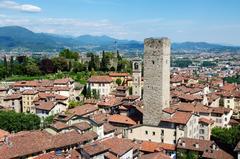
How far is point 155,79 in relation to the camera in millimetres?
46688

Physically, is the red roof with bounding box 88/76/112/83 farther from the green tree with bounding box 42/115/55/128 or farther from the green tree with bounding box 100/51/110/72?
the green tree with bounding box 42/115/55/128

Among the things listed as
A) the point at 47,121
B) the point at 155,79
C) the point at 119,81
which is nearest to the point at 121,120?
the point at 155,79

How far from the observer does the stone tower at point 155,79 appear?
46.3 m

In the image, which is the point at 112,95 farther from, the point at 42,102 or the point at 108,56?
the point at 108,56

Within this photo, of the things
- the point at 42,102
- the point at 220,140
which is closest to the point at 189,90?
the point at 220,140

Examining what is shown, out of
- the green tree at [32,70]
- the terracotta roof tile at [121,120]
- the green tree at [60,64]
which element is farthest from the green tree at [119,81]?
the terracotta roof tile at [121,120]

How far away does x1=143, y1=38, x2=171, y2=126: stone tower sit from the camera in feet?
152

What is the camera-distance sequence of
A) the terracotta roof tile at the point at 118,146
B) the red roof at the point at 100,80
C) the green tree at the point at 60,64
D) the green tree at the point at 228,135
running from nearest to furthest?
the terracotta roof tile at the point at 118,146 < the green tree at the point at 228,135 < the red roof at the point at 100,80 < the green tree at the point at 60,64

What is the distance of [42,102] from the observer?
58625mm

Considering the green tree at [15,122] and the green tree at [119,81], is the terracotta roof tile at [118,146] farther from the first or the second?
the green tree at [119,81]

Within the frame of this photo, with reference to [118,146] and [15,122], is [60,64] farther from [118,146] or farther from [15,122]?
[118,146]

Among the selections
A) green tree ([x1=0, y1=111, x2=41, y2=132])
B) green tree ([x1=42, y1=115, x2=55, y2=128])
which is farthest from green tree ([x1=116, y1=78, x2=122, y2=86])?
green tree ([x1=0, y1=111, x2=41, y2=132])

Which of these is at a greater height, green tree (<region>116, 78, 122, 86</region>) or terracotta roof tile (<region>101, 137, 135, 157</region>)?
green tree (<region>116, 78, 122, 86</region>)

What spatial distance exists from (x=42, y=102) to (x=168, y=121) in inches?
918
